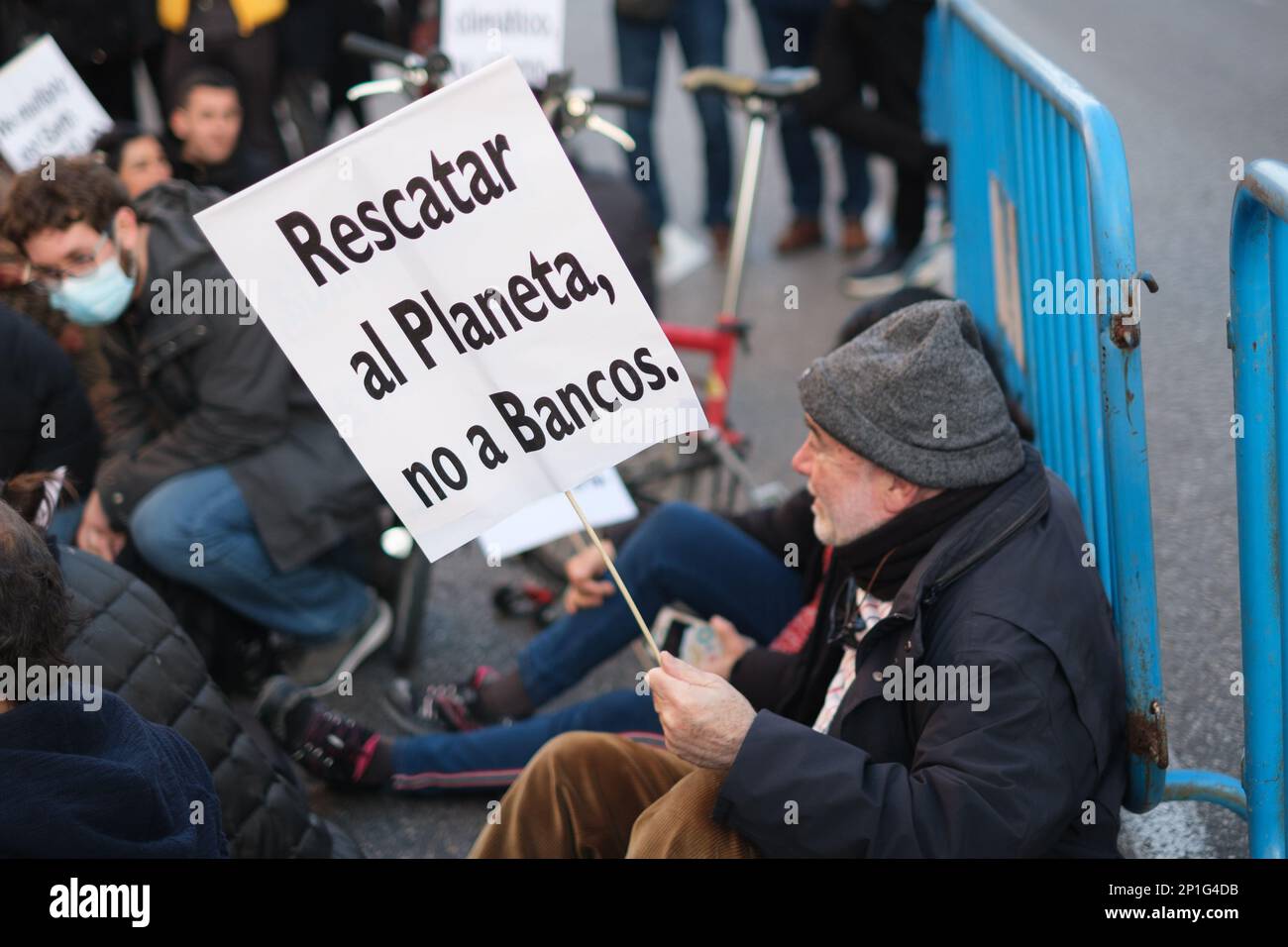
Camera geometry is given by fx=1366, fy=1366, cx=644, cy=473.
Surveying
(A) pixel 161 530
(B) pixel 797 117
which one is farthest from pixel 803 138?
(A) pixel 161 530

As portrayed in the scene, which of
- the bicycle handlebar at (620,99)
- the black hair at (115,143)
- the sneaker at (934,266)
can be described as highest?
the bicycle handlebar at (620,99)

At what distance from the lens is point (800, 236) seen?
261 inches

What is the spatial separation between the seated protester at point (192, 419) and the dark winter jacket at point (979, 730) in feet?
5.77

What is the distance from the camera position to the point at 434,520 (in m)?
2.22

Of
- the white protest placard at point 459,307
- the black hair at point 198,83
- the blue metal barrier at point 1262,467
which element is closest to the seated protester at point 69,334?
the black hair at point 198,83

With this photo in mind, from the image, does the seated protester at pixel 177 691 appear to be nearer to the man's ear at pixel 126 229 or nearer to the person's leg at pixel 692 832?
the person's leg at pixel 692 832

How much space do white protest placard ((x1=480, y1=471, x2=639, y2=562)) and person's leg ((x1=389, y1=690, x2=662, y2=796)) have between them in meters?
0.58

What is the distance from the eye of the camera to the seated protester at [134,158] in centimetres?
421

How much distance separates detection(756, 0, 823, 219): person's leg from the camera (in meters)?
6.26

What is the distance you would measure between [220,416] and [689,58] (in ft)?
11.9

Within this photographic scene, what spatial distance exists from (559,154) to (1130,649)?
1.23 meters

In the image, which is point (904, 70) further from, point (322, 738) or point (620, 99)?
point (322, 738)
